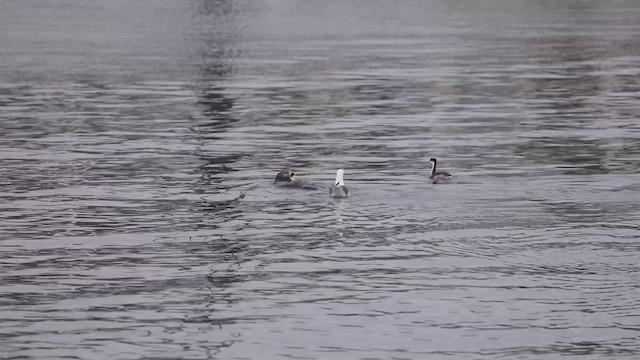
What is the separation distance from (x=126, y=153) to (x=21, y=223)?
9487 mm

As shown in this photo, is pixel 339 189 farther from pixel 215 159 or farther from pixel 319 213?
pixel 215 159

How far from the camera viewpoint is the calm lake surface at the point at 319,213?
71.4 ft

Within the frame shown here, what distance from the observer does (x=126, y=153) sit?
3872 cm

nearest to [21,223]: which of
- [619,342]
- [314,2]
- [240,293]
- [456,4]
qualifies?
[240,293]

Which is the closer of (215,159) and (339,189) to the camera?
(339,189)

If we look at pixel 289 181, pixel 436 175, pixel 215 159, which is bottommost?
pixel 215 159

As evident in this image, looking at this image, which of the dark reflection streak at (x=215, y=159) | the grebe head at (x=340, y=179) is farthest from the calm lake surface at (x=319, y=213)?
the grebe head at (x=340, y=179)

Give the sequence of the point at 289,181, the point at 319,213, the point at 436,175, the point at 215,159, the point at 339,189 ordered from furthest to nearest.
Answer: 1. the point at 215,159
2. the point at 436,175
3. the point at 289,181
4. the point at 339,189
5. the point at 319,213

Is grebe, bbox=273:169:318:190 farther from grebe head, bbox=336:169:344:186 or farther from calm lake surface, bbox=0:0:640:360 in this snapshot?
grebe head, bbox=336:169:344:186

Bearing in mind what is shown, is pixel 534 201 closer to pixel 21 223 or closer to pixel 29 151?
pixel 21 223

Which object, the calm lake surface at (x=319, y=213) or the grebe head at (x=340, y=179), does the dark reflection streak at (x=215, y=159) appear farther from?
the grebe head at (x=340, y=179)

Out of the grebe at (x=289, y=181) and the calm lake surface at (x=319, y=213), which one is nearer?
the calm lake surface at (x=319, y=213)

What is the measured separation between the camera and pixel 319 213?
30672 mm

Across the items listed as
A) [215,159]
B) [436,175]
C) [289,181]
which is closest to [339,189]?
[289,181]
